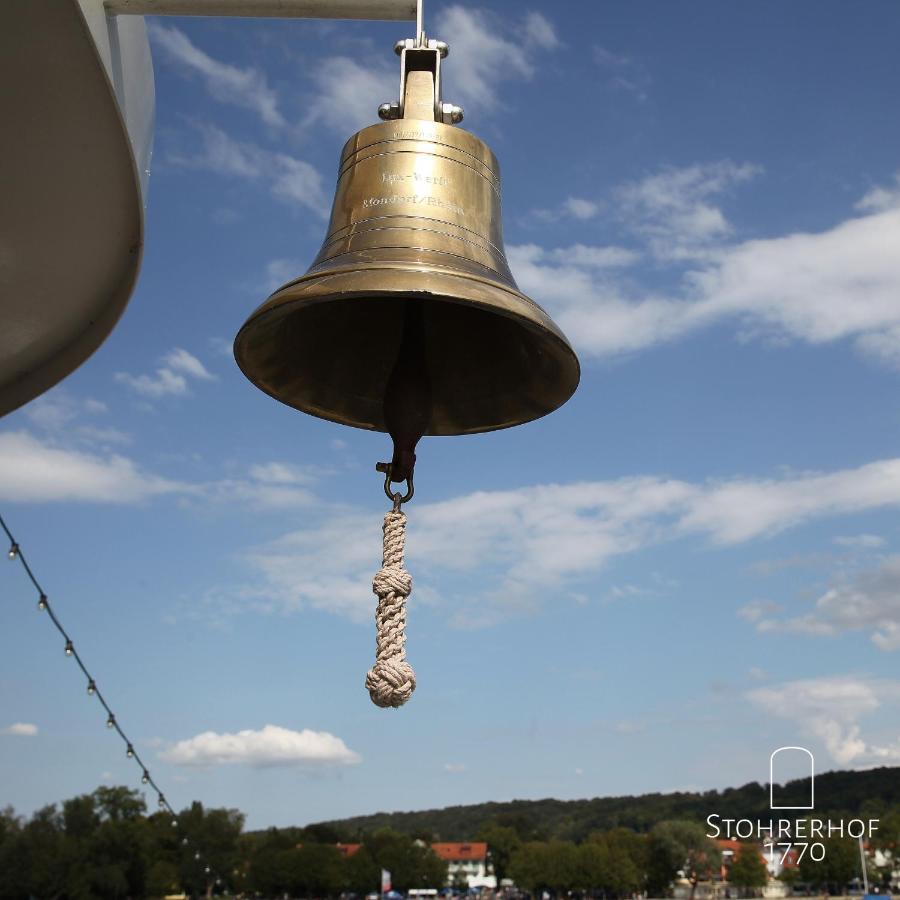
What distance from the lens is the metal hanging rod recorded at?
3514mm

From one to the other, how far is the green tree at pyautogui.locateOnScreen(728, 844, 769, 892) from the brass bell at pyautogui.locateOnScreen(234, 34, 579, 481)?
10744 cm

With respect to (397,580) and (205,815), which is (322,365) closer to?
(397,580)

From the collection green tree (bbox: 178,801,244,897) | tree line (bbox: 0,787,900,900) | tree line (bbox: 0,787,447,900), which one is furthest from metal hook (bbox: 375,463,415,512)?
green tree (bbox: 178,801,244,897)

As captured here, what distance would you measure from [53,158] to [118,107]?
20.8 inches

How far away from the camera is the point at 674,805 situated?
→ 141 meters

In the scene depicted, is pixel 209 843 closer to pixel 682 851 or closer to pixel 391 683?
pixel 682 851

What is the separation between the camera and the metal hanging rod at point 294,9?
11.5ft

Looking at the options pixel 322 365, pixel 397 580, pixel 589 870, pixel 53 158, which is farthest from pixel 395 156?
pixel 589 870

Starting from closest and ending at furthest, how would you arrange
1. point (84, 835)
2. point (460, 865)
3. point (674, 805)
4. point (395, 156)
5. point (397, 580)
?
point (397, 580)
point (395, 156)
point (84, 835)
point (460, 865)
point (674, 805)

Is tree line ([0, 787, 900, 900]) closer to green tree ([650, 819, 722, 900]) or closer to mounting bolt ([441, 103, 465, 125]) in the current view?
green tree ([650, 819, 722, 900])

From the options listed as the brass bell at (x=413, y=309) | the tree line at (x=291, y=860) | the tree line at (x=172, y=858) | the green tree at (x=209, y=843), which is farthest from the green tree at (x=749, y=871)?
the brass bell at (x=413, y=309)

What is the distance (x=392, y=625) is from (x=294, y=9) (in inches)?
82.3

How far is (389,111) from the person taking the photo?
4.39m

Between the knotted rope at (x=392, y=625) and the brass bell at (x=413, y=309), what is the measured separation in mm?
274
